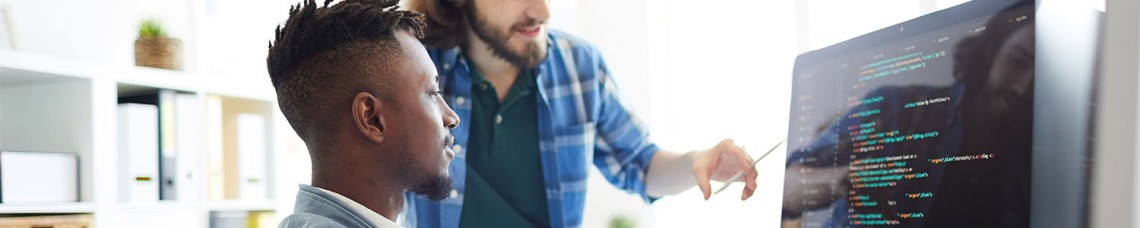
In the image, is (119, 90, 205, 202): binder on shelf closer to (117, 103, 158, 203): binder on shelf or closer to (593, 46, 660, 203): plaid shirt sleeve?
(117, 103, 158, 203): binder on shelf

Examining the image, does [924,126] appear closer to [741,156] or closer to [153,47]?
[741,156]

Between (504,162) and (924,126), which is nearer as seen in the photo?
(924,126)

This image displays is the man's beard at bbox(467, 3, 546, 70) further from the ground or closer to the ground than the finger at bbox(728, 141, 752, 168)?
further from the ground

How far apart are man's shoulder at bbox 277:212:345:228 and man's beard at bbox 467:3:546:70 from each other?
81 centimetres

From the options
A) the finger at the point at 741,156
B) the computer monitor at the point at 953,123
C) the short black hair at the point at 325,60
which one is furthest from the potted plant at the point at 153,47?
the computer monitor at the point at 953,123

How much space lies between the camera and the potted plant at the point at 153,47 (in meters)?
2.46

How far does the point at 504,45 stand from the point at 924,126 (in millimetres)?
958

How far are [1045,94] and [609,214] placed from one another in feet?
7.85

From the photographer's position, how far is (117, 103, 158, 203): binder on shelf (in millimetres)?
2352

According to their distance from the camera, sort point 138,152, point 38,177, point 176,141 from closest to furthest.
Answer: point 38,177 < point 138,152 < point 176,141

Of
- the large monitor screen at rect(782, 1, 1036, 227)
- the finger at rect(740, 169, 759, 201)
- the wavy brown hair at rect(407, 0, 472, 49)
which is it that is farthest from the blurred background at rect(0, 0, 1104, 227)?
the large monitor screen at rect(782, 1, 1036, 227)

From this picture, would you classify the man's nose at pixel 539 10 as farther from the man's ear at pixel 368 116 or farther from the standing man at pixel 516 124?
the man's ear at pixel 368 116

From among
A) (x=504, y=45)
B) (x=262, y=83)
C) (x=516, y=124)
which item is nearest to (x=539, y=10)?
(x=504, y=45)

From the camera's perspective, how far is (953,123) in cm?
92
